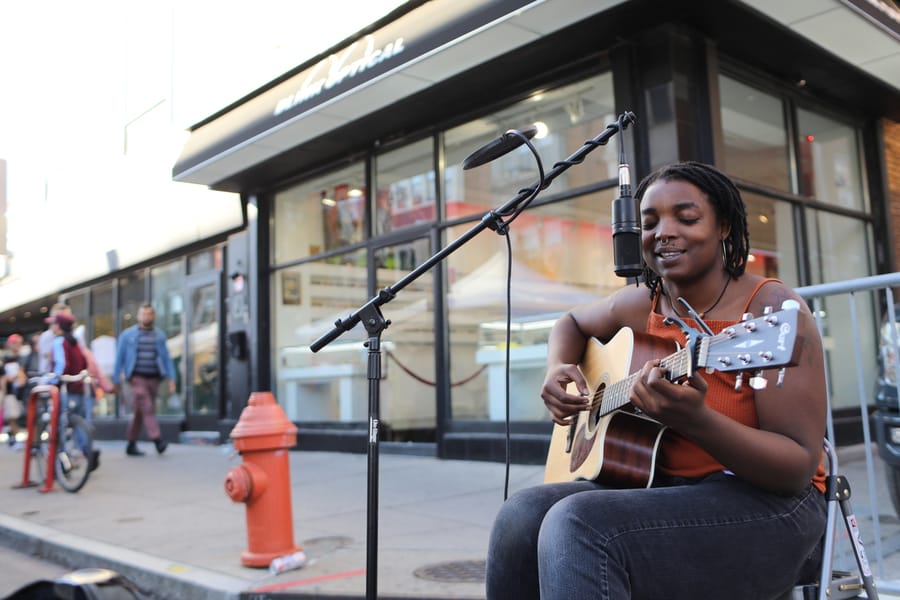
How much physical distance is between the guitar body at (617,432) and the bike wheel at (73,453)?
19.8 feet

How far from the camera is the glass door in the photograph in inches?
460

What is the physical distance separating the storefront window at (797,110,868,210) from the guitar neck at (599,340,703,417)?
21.9 feet

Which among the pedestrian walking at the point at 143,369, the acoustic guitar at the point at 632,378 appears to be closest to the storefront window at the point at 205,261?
the pedestrian walking at the point at 143,369

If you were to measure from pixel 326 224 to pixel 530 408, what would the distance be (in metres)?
3.99

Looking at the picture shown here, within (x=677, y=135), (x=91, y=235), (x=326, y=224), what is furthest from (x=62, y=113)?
(x=677, y=135)

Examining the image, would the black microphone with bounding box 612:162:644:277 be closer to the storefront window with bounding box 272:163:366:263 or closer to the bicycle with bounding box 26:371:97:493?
the bicycle with bounding box 26:371:97:493

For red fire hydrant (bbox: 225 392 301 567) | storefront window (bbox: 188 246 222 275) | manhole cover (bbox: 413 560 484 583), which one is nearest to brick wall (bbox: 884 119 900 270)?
manhole cover (bbox: 413 560 484 583)

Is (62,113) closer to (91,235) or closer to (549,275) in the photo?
(91,235)

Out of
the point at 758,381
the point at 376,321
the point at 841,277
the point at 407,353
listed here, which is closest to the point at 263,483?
the point at 376,321

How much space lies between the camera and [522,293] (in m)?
8.04

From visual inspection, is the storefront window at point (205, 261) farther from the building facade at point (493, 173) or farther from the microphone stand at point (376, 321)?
the microphone stand at point (376, 321)

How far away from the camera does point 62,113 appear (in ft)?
53.9

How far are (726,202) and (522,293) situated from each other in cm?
590

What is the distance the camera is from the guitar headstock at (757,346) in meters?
1.55
